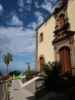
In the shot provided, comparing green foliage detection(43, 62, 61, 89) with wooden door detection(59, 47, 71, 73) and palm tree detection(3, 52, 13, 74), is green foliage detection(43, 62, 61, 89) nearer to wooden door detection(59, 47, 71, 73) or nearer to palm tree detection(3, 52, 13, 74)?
A: wooden door detection(59, 47, 71, 73)

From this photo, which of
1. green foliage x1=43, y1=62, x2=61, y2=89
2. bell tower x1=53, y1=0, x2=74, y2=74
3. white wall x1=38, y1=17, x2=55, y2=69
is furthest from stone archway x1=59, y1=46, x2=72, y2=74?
green foliage x1=43, y1=62, x2=61, y2=89

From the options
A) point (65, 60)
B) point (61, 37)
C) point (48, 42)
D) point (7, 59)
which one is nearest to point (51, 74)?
point (65, 60)

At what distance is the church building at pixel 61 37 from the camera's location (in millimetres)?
17344

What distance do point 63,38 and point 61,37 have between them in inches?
10.9

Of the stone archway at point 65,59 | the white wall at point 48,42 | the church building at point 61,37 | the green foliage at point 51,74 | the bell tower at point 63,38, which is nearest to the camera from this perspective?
the green foliage at point 51,74

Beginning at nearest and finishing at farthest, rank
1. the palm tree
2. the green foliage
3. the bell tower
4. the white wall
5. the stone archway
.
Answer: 1. the green foliage
2. the bell tower
3. the stone archway
4. the white wall
5. the palm tree

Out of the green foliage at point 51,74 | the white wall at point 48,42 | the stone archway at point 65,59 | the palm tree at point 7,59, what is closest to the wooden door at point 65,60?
the stone archway at point 65,59

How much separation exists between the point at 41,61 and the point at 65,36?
548 cm

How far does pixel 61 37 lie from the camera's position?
18312 millimetres

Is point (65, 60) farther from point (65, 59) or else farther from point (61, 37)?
point (61, 37)

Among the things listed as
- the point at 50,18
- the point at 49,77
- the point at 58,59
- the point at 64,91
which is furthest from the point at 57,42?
the point at 64,91

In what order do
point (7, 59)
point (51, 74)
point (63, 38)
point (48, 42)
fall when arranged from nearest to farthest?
point (51, 74)
point (63, 38)
point (48, 42)
point (7, 59)

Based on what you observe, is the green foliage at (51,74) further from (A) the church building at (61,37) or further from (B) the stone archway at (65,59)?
(B) the stone archway at (65,59)

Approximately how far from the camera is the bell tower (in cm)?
1758
